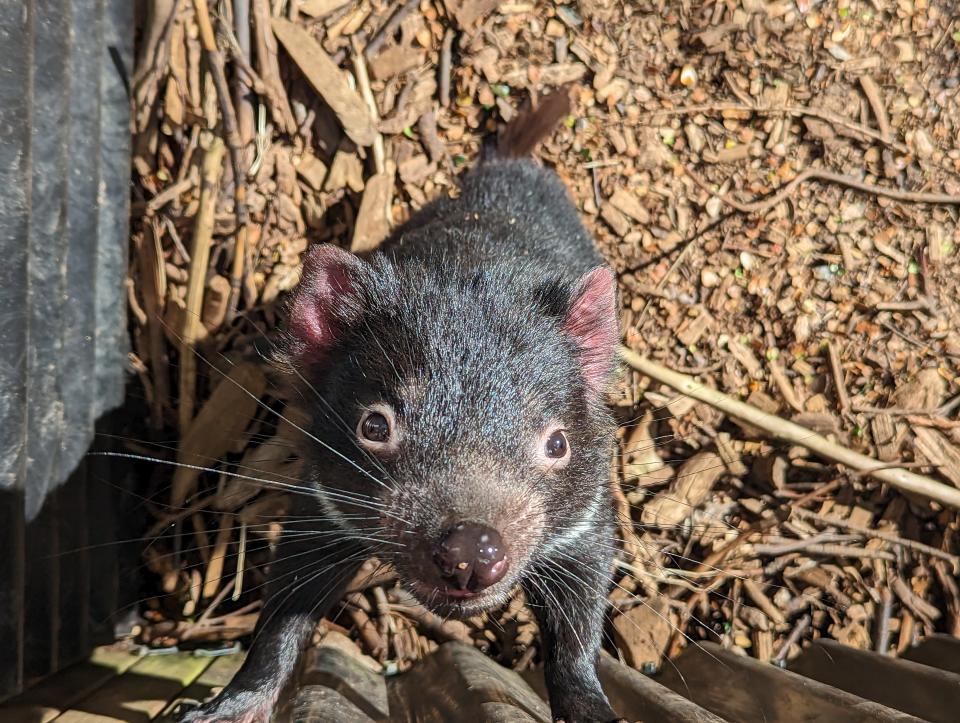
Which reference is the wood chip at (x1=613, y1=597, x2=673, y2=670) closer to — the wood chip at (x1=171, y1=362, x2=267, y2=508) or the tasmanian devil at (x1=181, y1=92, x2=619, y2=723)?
the tasmanian devil at (x1=181, y1=92, x2=619, y2=723)

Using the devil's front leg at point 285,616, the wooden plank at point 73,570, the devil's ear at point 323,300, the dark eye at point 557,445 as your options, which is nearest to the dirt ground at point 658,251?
the wooden plank at point 73,570

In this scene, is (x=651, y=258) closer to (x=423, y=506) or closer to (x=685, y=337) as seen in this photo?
(x=685, y=337)

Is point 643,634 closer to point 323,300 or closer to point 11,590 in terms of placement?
point 323,300

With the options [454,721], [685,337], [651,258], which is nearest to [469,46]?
[651,258]

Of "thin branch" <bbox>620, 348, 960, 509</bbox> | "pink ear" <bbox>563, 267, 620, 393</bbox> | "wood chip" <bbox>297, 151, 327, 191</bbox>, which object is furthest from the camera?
"wood chip" <bbox>297, 151, 327, 191</bbox>

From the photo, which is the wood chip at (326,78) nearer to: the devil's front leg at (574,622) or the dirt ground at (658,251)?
the dirt ground at (658,251)

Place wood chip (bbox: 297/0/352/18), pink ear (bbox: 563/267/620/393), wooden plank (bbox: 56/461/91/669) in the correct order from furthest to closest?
wood chip (bbox: 297/0/352/18) < wooden plank (bbox: 56/461/91/669) < pink ear (bbox: 563/267/620/393)

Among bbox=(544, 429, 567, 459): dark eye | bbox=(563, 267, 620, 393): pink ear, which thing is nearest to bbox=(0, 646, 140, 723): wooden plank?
bbox=(544, 429, 567, 459): dark eye
